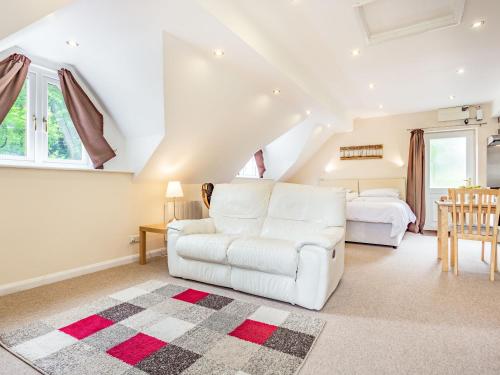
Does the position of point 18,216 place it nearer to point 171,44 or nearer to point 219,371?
point 171,44

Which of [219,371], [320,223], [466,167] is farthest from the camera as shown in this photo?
[466,167]

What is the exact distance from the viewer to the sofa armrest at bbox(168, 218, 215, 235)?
112 inches

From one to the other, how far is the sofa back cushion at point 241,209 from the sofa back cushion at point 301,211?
100mm

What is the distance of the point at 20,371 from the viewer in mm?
1422

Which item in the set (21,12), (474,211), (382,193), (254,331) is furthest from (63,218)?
(382,193)

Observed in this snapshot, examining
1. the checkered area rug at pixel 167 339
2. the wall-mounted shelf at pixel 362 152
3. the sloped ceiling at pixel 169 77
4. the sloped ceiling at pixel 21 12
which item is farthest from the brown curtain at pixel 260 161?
the sloped ceiling at pixel 21 12

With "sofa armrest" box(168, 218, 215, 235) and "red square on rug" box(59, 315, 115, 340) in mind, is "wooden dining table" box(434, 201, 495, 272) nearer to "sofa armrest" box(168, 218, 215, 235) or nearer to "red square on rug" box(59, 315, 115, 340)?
"sofa armrest" box(168, 218, 215, 235)

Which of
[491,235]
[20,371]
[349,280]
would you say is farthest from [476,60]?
[20,371]

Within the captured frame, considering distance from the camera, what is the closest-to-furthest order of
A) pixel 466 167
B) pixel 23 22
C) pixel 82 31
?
pixel 23 22, pixel 82 31, pixel 466 167

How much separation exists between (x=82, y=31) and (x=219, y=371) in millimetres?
2820

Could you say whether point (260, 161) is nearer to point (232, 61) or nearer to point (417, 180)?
point (417, 180)

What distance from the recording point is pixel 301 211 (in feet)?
9.38

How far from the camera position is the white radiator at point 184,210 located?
13.1 feet

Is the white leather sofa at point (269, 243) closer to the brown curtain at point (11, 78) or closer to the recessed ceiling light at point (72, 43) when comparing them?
the brown curtain at point (11, 78)
